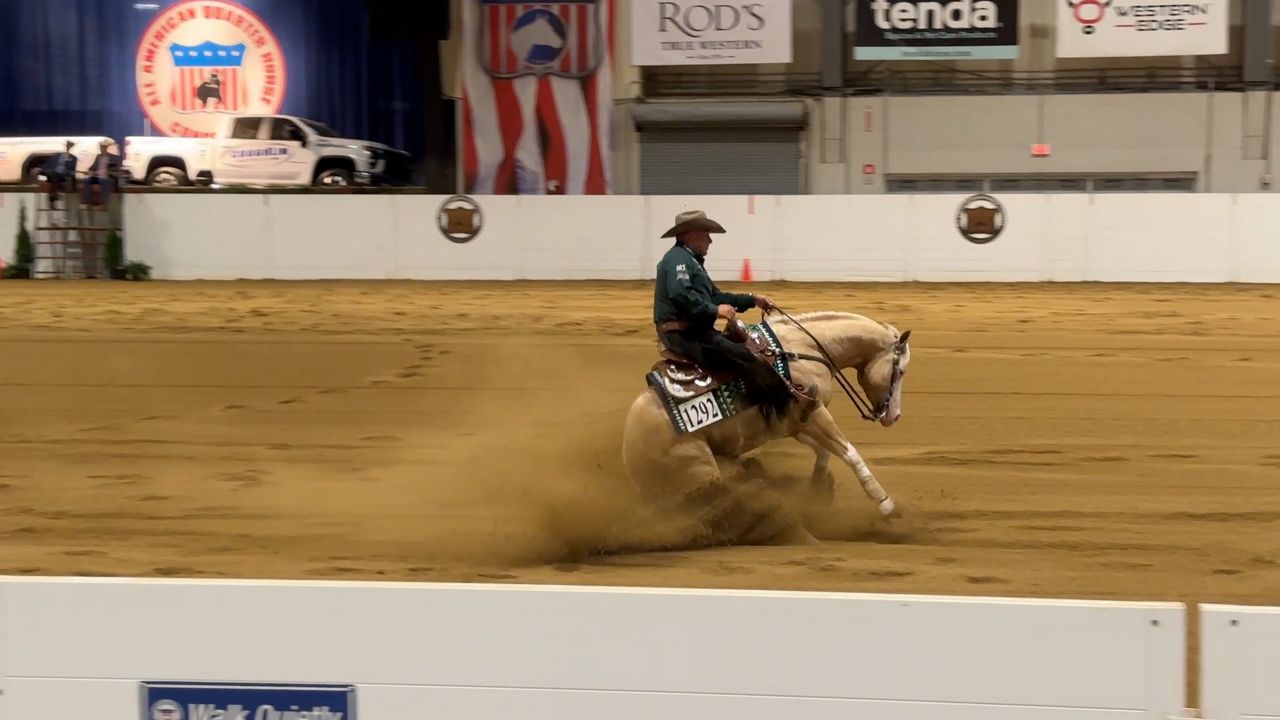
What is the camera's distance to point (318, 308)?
19.8m

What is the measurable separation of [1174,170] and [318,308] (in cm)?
1911

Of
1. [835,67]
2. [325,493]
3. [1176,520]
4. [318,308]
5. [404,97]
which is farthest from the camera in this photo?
[404,97]

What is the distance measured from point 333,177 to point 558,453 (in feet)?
78.4

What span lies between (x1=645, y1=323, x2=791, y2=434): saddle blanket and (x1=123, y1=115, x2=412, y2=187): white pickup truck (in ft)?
82.5

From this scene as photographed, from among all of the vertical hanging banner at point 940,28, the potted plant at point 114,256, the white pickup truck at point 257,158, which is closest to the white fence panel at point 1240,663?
the potted plant at point 114,256

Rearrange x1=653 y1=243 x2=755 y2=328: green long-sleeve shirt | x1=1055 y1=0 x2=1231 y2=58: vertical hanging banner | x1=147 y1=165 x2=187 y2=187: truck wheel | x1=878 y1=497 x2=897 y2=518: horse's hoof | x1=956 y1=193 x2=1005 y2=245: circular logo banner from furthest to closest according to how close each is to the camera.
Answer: x1=147 y1=165 x2=187 y2=187: truck wheel → x1=1055 y1=0 x2=1231 y2=58: vertical hanging banner → x1=956 y1=193 x2=1005 y2=245: circular logo banner → x1=878 y1=497 x2=897 y2=518: horse's hoof → x1=653 y1=243 x2=755 y2=328: green long-sleeve shirt

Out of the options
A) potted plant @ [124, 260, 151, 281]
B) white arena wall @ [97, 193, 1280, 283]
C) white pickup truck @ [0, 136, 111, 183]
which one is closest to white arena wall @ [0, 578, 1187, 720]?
white arena wall @ [97, 193, 1280, 283]

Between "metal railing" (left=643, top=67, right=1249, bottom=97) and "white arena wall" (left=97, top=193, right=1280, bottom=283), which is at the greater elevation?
"metal railing" (left=643, top=67, right=1249, bottom=97)

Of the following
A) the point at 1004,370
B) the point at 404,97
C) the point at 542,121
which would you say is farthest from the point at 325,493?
the point at 404,97

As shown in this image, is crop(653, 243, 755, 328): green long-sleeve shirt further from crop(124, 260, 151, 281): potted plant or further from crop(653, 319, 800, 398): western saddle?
crop(124, 260, 151, 281): potted plant

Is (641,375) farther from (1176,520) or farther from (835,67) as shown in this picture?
(835,67)

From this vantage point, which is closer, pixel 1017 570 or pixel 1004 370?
pixel 1017 570

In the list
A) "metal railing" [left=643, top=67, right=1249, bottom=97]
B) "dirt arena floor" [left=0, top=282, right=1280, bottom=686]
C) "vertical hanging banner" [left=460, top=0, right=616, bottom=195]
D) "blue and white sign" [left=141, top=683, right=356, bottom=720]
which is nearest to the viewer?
"blue and white sign" [left=141, top=683, right=356, bottom=720]

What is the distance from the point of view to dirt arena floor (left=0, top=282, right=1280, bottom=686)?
289 inches
